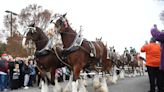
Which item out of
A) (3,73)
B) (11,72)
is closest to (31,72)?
(11,72)

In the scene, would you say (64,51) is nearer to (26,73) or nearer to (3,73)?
(3,73)

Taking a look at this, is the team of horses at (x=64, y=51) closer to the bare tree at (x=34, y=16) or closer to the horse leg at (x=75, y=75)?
the horse leg at (x=75, y=75)

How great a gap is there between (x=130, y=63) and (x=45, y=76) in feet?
64.6

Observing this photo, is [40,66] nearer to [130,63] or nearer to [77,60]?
[77,60]

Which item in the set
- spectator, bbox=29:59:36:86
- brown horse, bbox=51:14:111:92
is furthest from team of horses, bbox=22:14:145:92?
spectator, bbox=29:59:36:86

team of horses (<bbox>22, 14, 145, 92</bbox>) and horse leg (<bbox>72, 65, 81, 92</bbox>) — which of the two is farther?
team of horses (<bbox>22, 14, 145, 92</bbox>)

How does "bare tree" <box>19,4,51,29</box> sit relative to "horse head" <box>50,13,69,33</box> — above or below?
above

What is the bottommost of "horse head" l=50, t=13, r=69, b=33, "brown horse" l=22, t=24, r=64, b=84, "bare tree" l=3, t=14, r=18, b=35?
"brown horse" l=22, t=24, r=64, b=84

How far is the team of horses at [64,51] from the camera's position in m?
12.6

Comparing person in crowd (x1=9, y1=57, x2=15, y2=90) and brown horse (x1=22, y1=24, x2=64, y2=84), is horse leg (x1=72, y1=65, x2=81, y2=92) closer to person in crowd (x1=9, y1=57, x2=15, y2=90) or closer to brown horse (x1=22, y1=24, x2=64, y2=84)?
brown horse (x1=22, y1=24, x2=64, y2=84)

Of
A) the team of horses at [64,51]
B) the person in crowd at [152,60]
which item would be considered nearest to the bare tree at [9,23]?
the team of horses at [64,51]

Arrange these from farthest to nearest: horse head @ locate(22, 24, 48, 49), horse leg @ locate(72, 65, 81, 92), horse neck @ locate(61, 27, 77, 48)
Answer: horse head @ locate(22, 24, 48, 49)
horse neck @ locate(61, 27, 77, 48)
horse leg @ locate(72, 65, 81, 92)

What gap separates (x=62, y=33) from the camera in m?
13.1

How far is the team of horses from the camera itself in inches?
497
